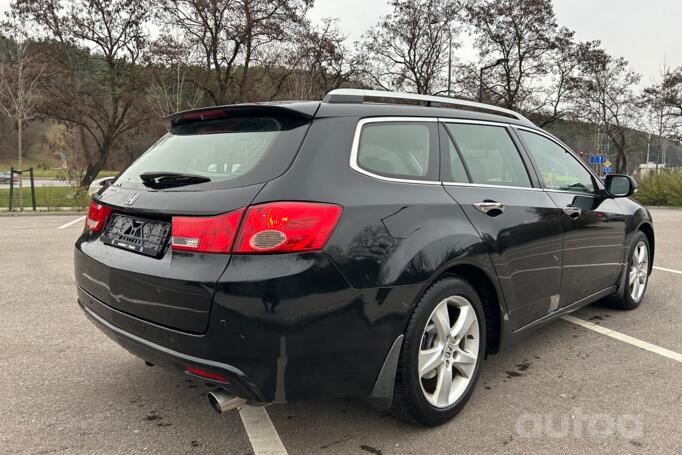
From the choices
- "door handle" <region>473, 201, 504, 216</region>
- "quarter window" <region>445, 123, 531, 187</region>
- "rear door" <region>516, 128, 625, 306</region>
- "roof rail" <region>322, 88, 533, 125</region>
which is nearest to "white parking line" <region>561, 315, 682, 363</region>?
"rear door" <region>516, 128, 625, 306</region>

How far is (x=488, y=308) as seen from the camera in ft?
9.92

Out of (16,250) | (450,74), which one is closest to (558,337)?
(16,250)

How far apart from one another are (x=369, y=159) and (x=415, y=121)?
1.67ft

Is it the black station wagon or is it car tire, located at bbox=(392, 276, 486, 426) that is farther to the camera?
car tire, located at bbox=(392, 276, 486, 426)

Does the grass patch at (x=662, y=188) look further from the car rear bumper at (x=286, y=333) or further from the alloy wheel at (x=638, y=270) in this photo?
the car rear bumper at (x=286, y=333)

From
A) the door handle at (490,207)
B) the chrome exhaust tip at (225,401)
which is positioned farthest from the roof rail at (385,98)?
the chrome exhaust tip at (225,401)

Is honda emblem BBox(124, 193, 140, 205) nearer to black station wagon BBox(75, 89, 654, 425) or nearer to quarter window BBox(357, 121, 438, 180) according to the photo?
black station wagon BBox(75, 89, 654, 425)

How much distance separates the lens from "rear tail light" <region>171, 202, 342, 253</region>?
2.14 meters

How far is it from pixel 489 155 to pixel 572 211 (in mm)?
876

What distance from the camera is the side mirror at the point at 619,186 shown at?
14.1ft

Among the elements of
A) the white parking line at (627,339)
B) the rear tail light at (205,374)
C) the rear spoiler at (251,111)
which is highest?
the rear spoiler at (251,111)

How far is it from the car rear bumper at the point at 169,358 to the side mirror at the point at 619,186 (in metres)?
3.51

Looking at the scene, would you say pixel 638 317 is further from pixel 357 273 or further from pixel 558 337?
pixel 357 273

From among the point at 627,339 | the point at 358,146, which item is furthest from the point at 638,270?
the point at 358,146
